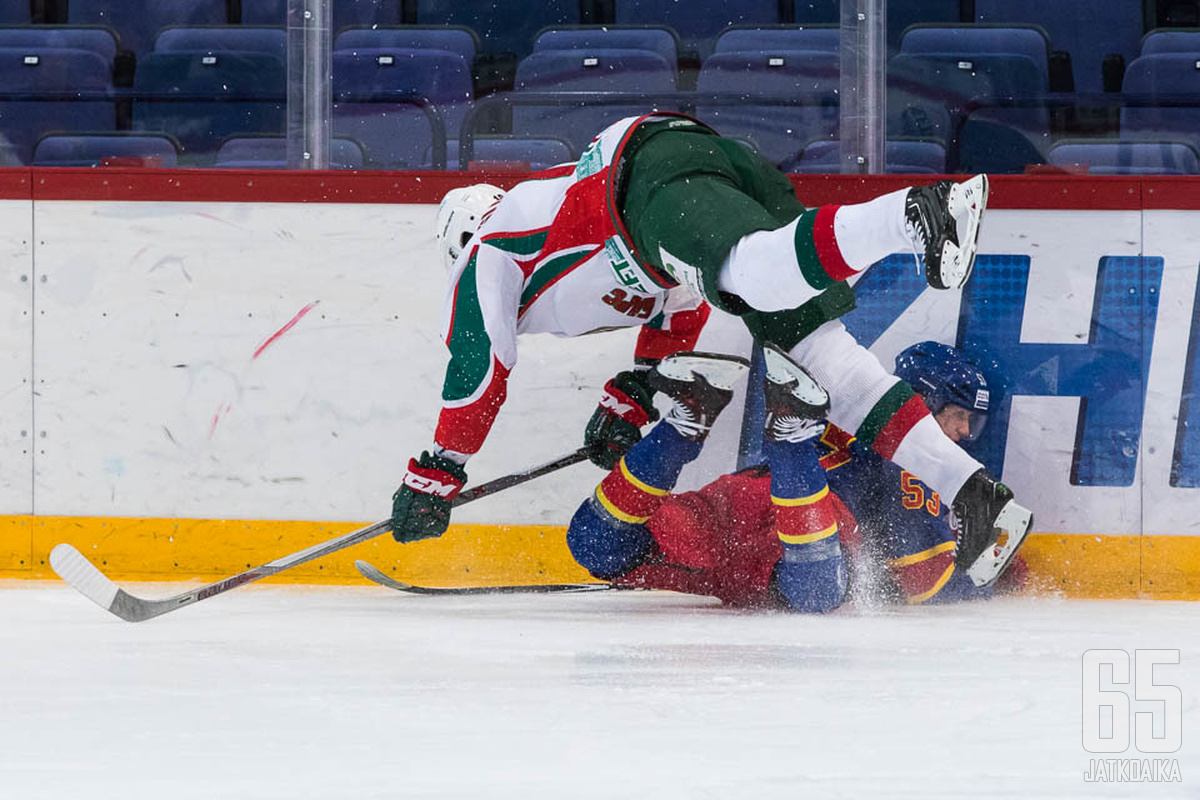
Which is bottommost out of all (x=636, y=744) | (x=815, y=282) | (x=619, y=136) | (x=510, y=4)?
(x=636, y=744)

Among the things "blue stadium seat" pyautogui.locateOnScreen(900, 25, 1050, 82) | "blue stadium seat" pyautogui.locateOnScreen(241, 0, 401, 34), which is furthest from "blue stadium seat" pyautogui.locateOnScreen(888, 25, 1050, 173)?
"blue stadium seat" pyautogui.locateOnScreen(241, 0, 401, 34)

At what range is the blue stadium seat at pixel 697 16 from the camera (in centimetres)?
362

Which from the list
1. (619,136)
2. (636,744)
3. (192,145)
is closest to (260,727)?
(636,744)

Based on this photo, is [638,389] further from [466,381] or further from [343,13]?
[343,13]

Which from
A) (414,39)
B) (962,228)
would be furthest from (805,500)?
(414,39)

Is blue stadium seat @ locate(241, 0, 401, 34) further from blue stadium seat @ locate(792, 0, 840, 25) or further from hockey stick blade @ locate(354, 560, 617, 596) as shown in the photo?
hockey stick blade @ locate(354, 560, 617, 596)

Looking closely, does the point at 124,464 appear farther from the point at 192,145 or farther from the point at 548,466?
the point at 548,466

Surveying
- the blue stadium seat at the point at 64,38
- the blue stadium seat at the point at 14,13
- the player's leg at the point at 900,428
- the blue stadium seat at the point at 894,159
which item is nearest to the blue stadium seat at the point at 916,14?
the blue stadium seat at the point at 894,159

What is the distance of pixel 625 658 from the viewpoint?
2.43 metres

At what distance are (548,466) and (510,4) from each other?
48.2 inches

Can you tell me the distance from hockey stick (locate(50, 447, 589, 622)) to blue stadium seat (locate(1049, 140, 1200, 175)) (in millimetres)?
1429

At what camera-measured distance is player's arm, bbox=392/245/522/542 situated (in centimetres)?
298

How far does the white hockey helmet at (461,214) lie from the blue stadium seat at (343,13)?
70 centimetres

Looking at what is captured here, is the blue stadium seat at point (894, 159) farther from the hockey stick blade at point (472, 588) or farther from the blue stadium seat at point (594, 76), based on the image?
the hockey stick blade at point (472, 588)
